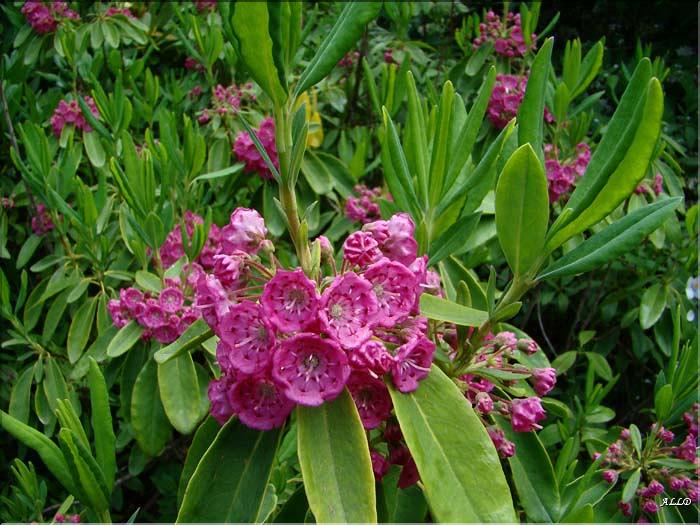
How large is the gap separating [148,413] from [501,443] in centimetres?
72

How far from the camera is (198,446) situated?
3.19 feet

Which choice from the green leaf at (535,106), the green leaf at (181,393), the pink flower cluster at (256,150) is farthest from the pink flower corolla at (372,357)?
the pink flower cluster at (256,150)

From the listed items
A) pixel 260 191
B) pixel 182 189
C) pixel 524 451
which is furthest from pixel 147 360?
pixel 524 451

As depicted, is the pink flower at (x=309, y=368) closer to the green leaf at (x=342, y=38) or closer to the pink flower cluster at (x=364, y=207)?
the green leaf at (x=342, y=38)

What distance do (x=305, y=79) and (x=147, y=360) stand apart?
0.85m

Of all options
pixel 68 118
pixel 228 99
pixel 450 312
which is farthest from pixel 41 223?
pixel 450 312

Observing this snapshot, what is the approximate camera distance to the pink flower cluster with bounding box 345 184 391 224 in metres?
1.77

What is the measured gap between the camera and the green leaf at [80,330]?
1.58m

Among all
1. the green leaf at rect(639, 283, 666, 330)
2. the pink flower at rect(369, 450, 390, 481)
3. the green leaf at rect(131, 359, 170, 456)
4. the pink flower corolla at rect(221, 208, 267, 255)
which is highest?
the pink flower corolla at rect(221, 208, 267, 255)

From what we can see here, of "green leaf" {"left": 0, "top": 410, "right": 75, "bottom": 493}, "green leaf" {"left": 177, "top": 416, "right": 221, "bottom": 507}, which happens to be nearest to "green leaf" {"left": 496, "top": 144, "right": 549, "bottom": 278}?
"green leaf" {"left": 177, "top": 416, "right": 221, "bottom": 507}

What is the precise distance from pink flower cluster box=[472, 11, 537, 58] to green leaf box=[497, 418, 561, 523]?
1420 millimetres

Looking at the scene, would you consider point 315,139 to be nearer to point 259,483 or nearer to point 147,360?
point 147,360

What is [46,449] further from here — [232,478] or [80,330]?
[80,330]

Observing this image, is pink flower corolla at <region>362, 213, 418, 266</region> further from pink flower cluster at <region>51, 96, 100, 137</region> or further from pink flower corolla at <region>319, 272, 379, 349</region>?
pink flower cluster at <region>51, 96, 100, 137</region>
